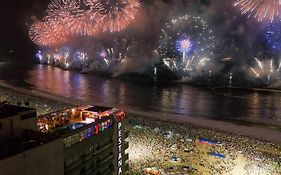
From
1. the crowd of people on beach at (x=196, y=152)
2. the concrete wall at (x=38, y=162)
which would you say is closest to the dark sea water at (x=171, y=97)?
the crowd of people on beach at (x=196, y=152)

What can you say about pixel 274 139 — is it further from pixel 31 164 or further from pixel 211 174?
pixel 31 164

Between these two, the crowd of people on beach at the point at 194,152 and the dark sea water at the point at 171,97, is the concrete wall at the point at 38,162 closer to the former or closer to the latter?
the crowd of people on beach at the point at 194,152

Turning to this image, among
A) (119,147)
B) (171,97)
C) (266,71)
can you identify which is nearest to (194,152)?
(119,147)

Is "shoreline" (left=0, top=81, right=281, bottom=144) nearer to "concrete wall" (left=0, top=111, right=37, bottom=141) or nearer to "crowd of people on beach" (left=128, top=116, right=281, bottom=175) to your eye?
"crowd of people on beach" (left=128, top=116, right=281, bottom=175)

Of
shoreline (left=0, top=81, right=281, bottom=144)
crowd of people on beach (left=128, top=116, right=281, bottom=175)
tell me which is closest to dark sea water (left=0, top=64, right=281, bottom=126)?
shoreline (left=0, top=81, right=281, bottom=144)

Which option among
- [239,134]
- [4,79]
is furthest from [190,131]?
[4,79]

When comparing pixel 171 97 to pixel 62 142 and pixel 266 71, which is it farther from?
pixel 62 142

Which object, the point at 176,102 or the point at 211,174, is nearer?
the point at 211,174

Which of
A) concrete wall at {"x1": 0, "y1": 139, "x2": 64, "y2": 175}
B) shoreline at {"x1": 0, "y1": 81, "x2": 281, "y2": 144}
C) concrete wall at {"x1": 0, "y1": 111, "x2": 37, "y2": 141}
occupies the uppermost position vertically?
concrete wall at {"x1": 0, "y1": 111, "x2": 37, "y2": 141}
